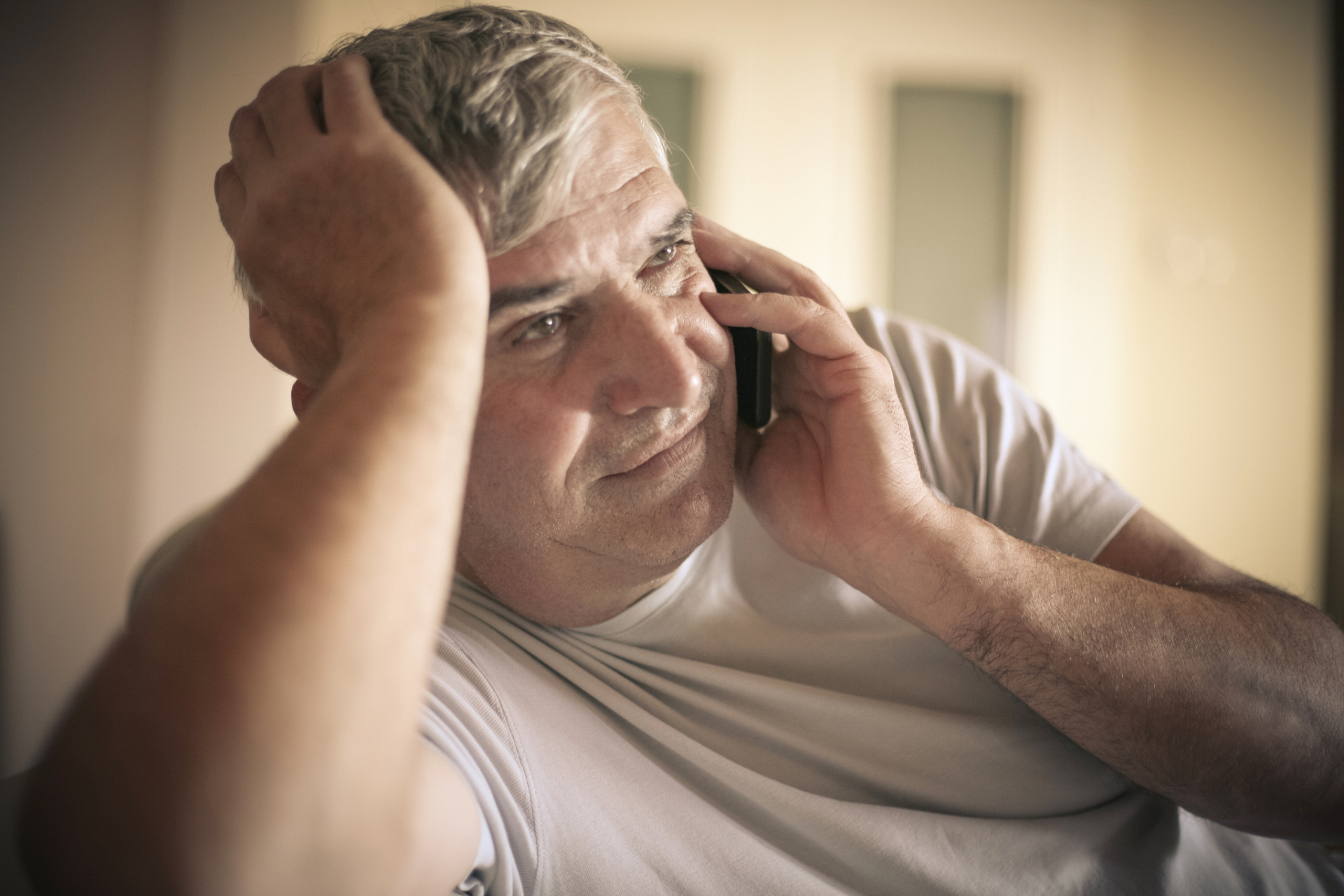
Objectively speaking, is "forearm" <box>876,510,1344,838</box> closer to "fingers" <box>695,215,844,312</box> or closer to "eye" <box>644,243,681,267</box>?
"fingers" <box>695,215,844,312</box>

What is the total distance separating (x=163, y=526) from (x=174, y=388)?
0.40 meters

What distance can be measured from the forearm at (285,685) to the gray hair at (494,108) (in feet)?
0.99

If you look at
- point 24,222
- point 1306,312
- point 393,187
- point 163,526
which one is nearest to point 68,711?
point 393,187

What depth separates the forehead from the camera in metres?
0.72

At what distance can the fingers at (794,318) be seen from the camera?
83cm

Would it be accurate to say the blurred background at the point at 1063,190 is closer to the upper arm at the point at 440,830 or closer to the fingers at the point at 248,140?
the fingers at the point at 248,140

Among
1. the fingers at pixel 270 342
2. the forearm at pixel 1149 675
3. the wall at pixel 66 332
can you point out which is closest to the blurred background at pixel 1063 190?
the wall at pixel 66 332

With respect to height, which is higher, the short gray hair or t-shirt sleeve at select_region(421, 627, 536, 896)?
the short gray hair

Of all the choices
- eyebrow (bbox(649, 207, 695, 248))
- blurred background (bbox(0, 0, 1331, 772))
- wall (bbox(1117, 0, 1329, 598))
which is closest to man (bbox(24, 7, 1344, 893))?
eyebrow (bbox(649, 207, 695, 248))

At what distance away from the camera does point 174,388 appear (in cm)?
203

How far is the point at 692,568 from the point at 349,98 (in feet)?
2.16

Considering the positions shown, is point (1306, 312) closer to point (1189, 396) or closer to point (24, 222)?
point (1189, 396)

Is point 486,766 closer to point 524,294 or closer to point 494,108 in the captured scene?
point 524,294

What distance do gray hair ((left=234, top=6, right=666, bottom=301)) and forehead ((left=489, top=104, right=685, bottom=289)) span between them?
0.01 metres
